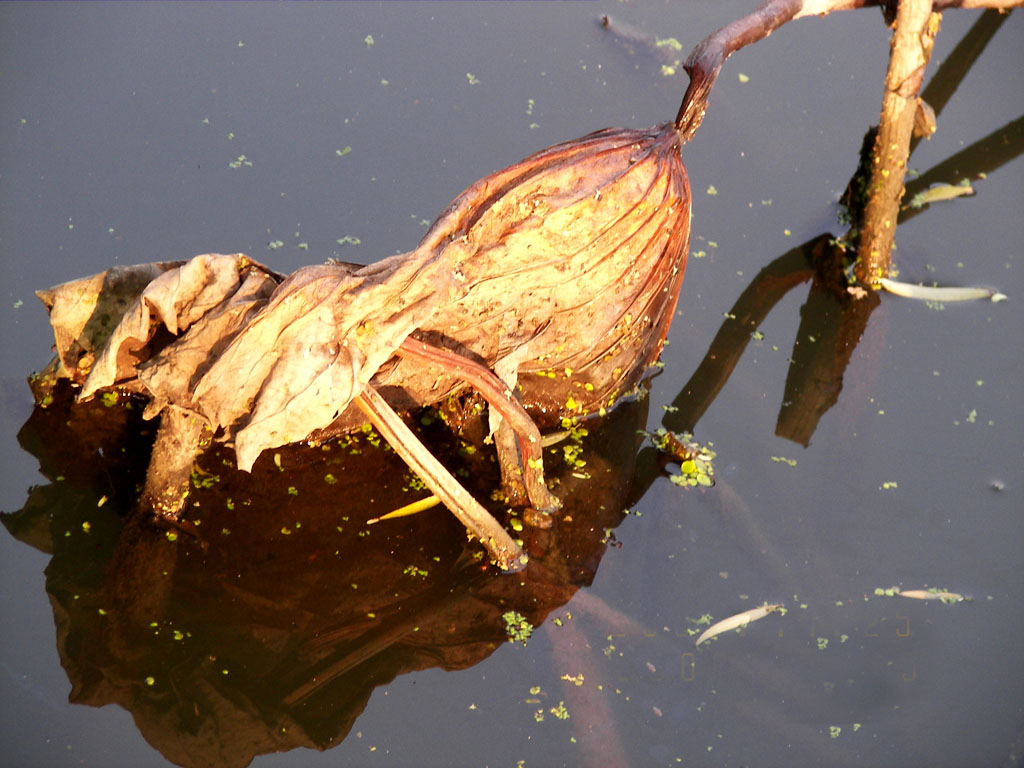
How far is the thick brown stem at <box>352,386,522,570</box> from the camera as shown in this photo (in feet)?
10.9

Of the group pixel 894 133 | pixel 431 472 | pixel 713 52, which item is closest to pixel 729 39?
pixel 713 52

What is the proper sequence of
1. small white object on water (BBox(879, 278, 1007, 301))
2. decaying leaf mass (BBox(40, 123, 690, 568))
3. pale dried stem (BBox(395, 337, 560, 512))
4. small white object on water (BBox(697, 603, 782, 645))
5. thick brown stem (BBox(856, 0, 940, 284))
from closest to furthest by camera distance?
decaying leaf mass (BBox(40, 123, 690, 568)), pale dried stem (BBox(395, 337, 560, 512)), small white object on water (BBox(697, 603, 782, 645)), thick brown stem (BBox(856, 0, 940, 284)), small white object on water (BBox(879, 278, 1007, 301))

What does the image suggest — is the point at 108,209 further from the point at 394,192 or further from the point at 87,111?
the point at 394,192

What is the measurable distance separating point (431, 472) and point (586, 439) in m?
1.03

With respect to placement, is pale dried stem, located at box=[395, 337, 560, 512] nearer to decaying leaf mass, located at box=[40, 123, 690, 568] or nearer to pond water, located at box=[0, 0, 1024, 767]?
decaying leaf mass, located at box=[40, 123, 690, 568]

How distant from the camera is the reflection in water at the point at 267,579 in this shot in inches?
132

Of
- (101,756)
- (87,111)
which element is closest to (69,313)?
(101,756)

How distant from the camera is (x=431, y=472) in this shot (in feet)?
11.1

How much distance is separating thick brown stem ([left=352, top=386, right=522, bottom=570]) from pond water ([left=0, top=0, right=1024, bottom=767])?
0.75 feet

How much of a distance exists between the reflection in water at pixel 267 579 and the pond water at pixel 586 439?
14mm

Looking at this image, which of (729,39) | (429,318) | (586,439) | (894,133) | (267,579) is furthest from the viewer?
(894,133)

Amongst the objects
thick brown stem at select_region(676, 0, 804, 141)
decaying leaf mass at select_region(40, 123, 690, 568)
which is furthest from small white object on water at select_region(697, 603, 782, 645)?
thick brown stem at select_region(676, 0, 804, 141)

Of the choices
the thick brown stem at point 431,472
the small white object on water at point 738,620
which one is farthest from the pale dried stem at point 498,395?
the small white object on water at point 738,620

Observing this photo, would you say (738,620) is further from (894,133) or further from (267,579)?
(894,133)
